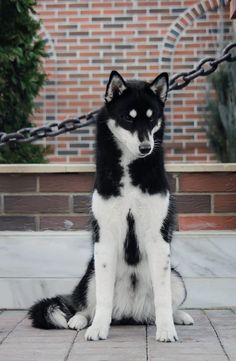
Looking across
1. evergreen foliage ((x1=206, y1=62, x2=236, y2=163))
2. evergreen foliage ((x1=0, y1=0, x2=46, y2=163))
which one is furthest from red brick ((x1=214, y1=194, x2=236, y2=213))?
evergreen foliage ((x1=206, y1=62, x2=236, y2=163))

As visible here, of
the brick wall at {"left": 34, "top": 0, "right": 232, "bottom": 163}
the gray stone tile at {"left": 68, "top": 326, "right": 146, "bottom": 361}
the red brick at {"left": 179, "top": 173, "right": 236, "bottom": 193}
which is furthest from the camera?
the brick wall at {"left": 34, "top": 0, "right": 232, "bottom": 163}

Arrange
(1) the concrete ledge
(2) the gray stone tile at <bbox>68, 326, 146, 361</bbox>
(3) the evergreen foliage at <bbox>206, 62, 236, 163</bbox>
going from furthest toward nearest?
(3) the evergreen foliage at <bbox>206, 62, 236, 163</bbox>, (1) the concrete ledge, (2) the gray stone tile at <bbox>68, 326, 146, 361</bbox>

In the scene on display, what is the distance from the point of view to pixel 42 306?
336cm

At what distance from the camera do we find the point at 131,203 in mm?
3002

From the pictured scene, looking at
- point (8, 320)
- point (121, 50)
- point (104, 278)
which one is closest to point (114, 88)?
point (104, 278)

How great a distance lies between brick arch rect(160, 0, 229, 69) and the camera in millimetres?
8312

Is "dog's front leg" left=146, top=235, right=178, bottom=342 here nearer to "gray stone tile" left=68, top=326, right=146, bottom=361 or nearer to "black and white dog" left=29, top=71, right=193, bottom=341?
"black and white dog" left=29, top=71, right=193, bottom=341

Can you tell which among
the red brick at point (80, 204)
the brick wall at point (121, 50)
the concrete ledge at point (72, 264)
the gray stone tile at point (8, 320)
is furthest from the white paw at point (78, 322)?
the brick wall at point (121, 50)

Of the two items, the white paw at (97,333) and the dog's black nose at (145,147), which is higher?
the dog's black nose at (145,147)

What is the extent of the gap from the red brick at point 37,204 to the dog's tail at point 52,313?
73 cm

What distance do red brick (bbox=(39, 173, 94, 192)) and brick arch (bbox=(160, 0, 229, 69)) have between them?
15.1 ft

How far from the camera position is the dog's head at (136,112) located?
292 centimetres

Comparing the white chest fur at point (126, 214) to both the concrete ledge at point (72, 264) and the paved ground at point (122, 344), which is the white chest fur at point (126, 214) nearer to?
the paved ground at point (122, 344)

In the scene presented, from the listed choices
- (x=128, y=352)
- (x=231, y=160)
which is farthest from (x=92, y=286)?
(x=231, y=160)
